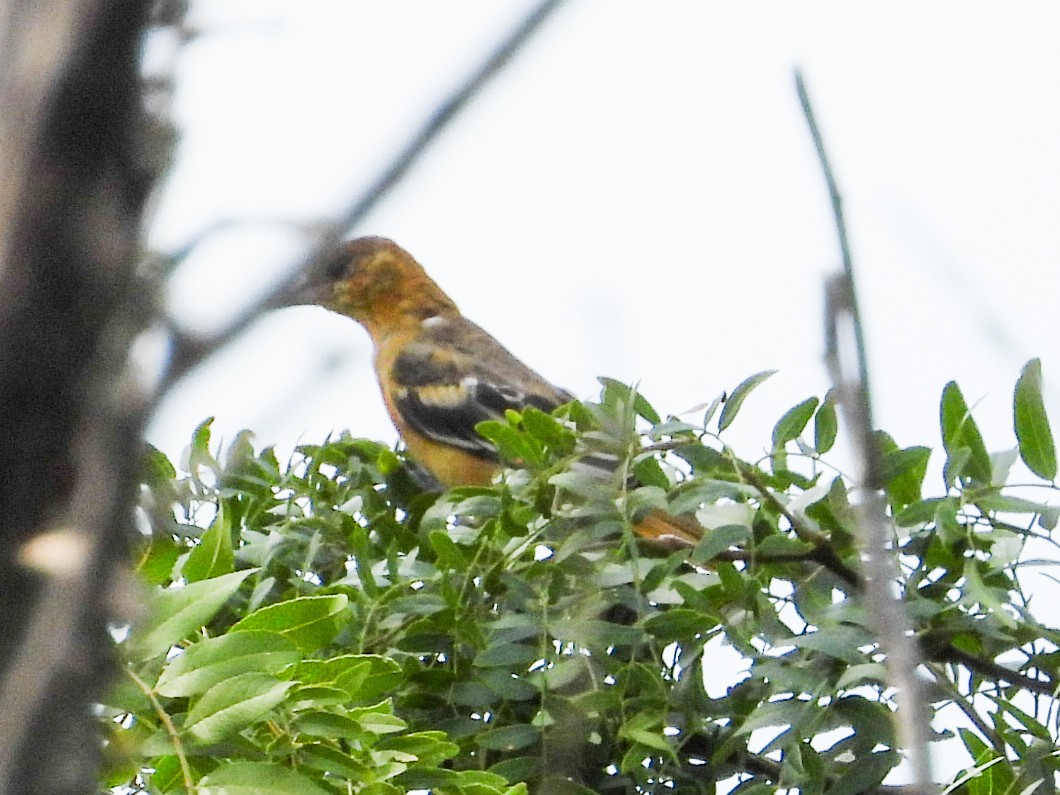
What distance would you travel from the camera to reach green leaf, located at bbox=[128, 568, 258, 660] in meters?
1.59

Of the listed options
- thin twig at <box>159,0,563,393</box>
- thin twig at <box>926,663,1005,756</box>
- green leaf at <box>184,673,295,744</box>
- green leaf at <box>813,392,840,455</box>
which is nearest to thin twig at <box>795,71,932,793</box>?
thin twig at <box>159,0,563,393</box>

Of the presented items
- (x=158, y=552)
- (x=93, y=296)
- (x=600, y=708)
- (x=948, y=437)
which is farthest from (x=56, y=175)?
(x=948, y=437)

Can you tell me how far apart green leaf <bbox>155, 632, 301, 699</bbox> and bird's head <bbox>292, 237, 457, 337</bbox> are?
3850mm

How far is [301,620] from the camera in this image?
1729 millimetres

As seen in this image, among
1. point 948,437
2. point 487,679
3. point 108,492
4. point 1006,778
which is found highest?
point 948,437

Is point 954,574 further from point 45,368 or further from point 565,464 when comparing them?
point 45,368

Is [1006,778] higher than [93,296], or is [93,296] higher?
[93,296]

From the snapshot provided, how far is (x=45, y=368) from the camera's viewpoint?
2.26 ft

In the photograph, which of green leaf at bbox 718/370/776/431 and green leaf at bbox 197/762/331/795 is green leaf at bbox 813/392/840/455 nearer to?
green leaf at bbox 718/370/776/431

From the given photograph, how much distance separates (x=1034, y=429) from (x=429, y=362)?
3.31 metres

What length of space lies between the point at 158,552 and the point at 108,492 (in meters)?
1.21

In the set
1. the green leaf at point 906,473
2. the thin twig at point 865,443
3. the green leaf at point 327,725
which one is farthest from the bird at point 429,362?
the thin twig at point 865,443

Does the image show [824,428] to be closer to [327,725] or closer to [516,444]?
[516,444]

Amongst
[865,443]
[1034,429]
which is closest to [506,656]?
[1034,429]
